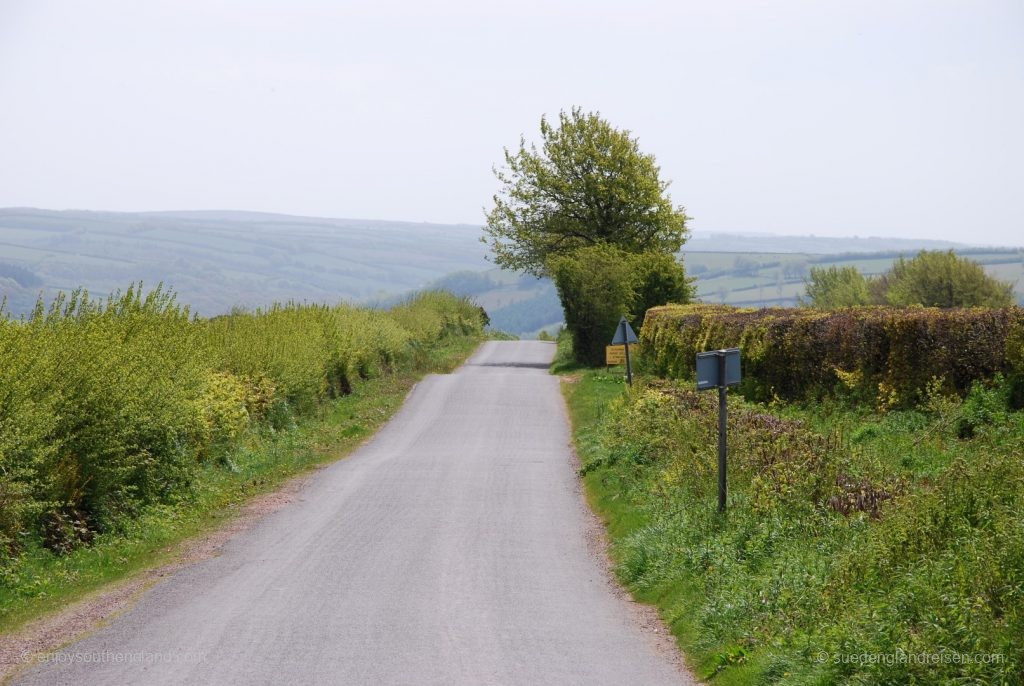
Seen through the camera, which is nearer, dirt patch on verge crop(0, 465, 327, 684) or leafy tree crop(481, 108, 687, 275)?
dirt patch on verge crop(0, 465, 327, 684)

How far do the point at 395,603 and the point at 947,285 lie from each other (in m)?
69.7

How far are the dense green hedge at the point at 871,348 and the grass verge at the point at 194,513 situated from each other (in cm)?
971

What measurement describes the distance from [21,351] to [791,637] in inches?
398

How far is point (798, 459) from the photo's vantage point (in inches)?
508

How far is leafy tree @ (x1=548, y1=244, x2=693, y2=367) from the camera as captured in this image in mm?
44531

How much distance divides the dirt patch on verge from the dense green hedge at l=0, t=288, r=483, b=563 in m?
1.28

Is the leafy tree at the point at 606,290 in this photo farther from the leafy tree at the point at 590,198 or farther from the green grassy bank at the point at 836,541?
the green grassy bank at the point at 836,541

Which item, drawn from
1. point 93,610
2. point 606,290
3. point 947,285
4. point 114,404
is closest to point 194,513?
point 114,404

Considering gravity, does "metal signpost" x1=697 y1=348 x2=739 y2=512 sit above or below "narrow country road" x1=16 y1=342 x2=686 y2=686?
above
